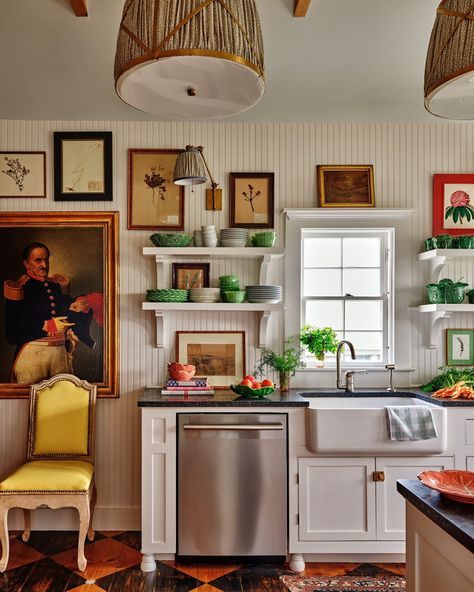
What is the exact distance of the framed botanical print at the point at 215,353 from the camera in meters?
4.07

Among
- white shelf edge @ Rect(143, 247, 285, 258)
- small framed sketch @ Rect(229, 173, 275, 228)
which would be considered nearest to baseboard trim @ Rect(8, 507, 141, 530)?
white shelf edge @ Rect(143, 247, 285, 258)

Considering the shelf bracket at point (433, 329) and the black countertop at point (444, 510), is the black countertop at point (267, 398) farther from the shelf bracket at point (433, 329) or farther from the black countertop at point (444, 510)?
the black countertop at point (444, 510)

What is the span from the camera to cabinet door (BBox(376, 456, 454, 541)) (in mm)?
3461

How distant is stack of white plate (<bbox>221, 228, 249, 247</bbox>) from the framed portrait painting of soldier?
0.77 m

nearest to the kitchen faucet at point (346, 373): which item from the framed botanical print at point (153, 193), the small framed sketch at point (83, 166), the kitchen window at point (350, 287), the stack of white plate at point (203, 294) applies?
the kitchen window at point (350, 287)

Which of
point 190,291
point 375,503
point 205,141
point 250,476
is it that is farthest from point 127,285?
point 375,503

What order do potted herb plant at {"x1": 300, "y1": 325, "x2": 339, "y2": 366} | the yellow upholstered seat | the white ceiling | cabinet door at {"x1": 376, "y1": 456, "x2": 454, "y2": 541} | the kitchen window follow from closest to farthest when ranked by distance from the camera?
the white ceiling, the yellow upholstered seat, cabinet door at {"x1": 376, "y1": 456, "x2": 454, "y2": 541}, potted herb plant at {"x1": 300, "y1": 325, "x2": 339, "y2": 366}, the kitchen window

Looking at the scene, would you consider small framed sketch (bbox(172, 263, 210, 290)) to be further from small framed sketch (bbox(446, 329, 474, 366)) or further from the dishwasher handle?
small framed sketch (bbox(446, 329, 474, 366))

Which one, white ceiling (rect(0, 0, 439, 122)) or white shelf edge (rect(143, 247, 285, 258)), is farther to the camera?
white shelf edge (rect(143, 247, 285, 258))

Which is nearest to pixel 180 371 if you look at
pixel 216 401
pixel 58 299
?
pixel 216 401

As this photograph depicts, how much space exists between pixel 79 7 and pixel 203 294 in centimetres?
185

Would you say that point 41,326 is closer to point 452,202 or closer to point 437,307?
point 437,307

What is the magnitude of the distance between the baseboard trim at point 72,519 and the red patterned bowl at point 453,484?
266cm

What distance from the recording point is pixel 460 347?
13.5ft
